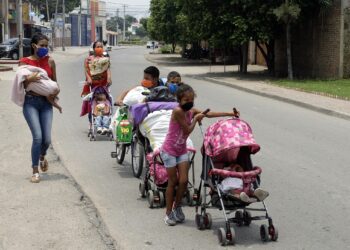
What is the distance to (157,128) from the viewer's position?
692 cm

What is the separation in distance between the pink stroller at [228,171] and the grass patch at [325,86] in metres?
13.1

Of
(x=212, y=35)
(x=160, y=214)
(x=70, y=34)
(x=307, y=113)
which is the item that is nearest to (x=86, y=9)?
(x=70, y=34)

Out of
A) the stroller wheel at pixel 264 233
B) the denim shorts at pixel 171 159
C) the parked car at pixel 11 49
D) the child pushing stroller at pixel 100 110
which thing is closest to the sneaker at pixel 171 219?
the denim shorts at pixel 171 159

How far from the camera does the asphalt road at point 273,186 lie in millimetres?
5660

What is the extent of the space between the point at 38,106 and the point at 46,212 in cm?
190

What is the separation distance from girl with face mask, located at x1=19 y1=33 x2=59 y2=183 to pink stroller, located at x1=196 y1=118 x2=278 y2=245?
113 inches

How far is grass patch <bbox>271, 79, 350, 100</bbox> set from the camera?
19.3 metres

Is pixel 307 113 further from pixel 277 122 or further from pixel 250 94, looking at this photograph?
pixel 250 94

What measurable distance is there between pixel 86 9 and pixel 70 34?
1583 centimetres

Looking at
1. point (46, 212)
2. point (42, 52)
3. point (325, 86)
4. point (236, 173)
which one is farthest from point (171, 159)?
point (325, 86)

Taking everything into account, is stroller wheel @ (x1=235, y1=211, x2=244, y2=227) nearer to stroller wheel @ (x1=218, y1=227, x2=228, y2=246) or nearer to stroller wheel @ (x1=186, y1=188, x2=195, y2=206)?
stroller wheel @ (x1=218, y1=227, x2=228, y2=246)

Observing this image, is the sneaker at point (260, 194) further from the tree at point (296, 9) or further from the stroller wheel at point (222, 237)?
the tree at point (296, 9)

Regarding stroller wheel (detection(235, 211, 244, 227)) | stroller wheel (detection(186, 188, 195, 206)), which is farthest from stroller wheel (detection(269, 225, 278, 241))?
stroller wheel (detection(186, 188, 195, 206))

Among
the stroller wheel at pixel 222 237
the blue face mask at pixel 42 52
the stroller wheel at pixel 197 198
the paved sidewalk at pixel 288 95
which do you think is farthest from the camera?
the paved sidewalk at pixel 288 95
